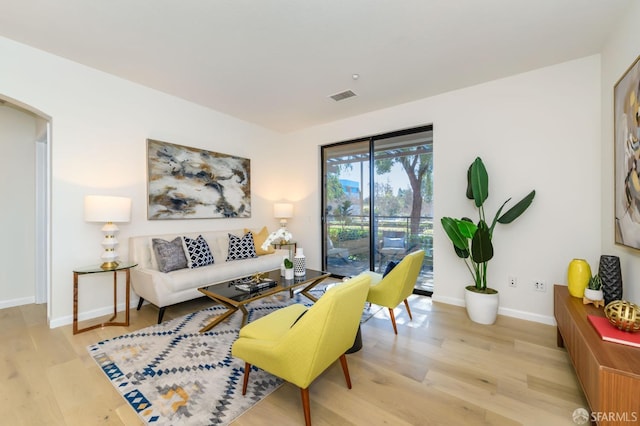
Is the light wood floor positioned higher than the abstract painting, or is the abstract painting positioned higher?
the abstract painting

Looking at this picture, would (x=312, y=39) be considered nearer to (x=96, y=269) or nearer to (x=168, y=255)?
(x=168, y=255)

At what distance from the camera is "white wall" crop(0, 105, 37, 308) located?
330 cm

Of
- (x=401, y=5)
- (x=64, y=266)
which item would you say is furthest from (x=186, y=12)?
(x=64, y=266)

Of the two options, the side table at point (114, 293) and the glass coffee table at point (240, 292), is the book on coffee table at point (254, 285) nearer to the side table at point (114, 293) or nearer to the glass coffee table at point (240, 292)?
the glass coffee table at point (240, 292)

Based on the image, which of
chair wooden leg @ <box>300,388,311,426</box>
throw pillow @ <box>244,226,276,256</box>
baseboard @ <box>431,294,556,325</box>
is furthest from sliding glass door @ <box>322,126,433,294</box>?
chair wooden leg @ <box>300,388,311,426</box>

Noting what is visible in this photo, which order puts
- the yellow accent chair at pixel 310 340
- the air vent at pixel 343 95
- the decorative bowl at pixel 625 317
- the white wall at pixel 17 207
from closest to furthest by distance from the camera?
the yellow accent chair at pixel 310 340 → the decorative bowl at pixel 625 317 → the white wall at pixel 17 207 → the air vent at pixel 343 95

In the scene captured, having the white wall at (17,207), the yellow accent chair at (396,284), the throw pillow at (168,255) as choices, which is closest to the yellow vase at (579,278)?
the yellow accent chair at (396,284)

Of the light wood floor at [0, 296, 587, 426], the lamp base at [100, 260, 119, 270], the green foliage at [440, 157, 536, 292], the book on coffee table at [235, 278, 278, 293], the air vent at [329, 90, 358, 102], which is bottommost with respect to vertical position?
the light wood floor at [0, 296, 587, 426]

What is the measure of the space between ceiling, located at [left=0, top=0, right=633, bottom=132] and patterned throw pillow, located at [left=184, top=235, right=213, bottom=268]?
1.98 meters

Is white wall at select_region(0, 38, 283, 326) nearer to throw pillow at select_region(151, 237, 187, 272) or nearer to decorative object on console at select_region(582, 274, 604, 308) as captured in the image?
throw pillow at select_region(151, 237, 187, 272)

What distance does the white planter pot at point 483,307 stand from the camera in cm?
Answer: 283

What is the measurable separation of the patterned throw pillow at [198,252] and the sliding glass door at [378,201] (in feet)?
7.00

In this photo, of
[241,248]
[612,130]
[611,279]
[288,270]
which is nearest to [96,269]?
[241,248]

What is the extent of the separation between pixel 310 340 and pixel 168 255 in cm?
253
